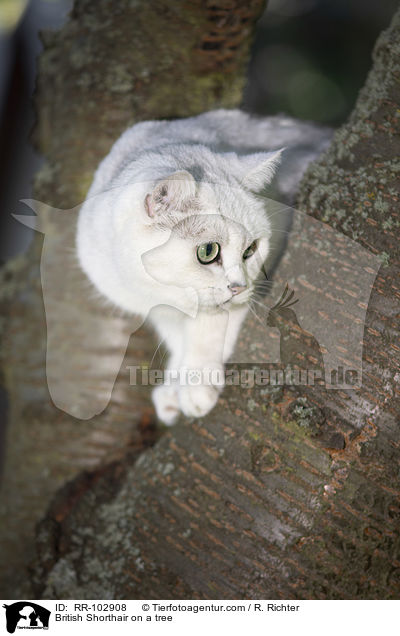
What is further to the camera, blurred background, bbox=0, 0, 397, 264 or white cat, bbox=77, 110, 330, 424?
blurred background, bbox=0, 0, 397, 264

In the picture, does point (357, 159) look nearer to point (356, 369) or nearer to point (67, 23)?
point (356, 369)

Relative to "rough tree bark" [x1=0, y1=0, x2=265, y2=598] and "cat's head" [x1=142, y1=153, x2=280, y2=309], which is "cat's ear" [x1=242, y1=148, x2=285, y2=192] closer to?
"cat's head" [x1=142, y1=153, x2=280, y2=309]

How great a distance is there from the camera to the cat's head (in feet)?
3.45

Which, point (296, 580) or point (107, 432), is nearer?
point (296, 580)

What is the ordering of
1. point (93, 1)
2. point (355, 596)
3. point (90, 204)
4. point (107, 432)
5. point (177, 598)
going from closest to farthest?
point (355, 596) → point (177, 598) → point (90, 204) → point (107, 432) → point (93, 1)

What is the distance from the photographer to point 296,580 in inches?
37.8

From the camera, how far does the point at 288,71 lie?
3.13 metres

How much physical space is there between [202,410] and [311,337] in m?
0.32

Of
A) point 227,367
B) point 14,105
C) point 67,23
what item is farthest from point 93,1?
point 227,367
